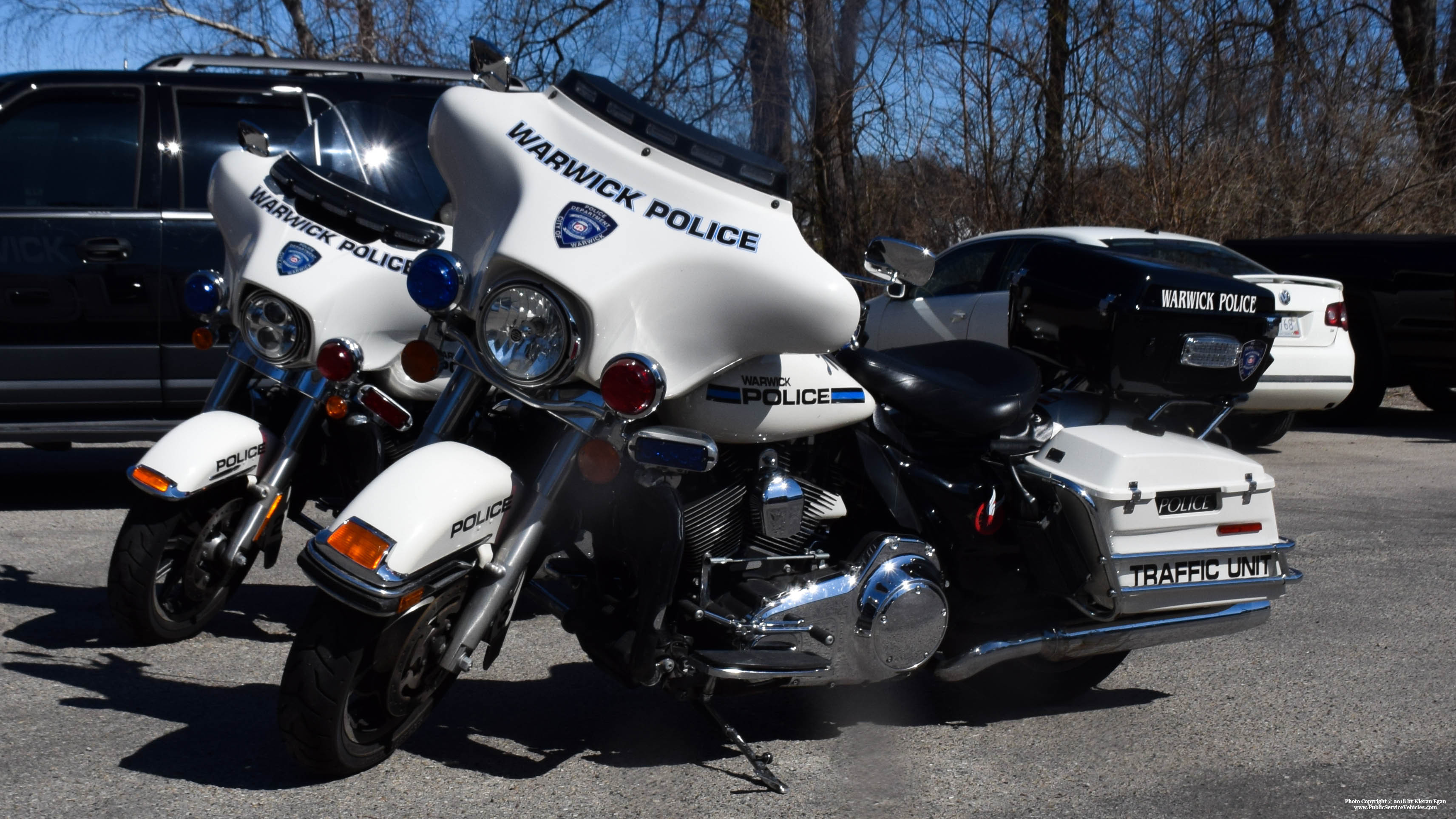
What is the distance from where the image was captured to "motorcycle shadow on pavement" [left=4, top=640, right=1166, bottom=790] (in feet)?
11.0

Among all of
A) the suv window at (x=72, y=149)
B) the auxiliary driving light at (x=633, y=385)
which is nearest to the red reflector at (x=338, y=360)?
the auxiliary driving light at (x=633, y=385)

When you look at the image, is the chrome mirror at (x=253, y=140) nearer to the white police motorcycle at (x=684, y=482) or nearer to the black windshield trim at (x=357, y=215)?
the black windshield trim at (x=357, y=215)

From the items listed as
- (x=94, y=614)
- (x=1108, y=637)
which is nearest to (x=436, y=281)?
(x=1108, y=637)

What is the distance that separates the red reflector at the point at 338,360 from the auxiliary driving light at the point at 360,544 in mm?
1253

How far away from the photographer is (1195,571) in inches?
147

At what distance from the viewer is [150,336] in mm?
6406

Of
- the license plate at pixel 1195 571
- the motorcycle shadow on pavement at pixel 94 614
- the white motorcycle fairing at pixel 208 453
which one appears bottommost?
the motorcycle shadow on pavement at pixel 94 614

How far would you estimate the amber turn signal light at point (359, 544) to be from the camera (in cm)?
281

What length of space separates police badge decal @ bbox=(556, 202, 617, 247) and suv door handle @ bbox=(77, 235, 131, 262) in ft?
13.7

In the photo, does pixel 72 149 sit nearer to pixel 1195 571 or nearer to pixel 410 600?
pixel 410 600

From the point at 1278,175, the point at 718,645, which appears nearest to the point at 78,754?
the point at 718,645

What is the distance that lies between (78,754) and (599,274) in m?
1.84

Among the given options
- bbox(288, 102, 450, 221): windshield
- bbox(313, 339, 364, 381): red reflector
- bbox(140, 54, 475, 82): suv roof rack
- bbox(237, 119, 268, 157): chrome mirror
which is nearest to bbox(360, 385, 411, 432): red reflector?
bbox(313, 339, 364, 381): red reflector

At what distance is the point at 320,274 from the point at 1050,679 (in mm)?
2734
